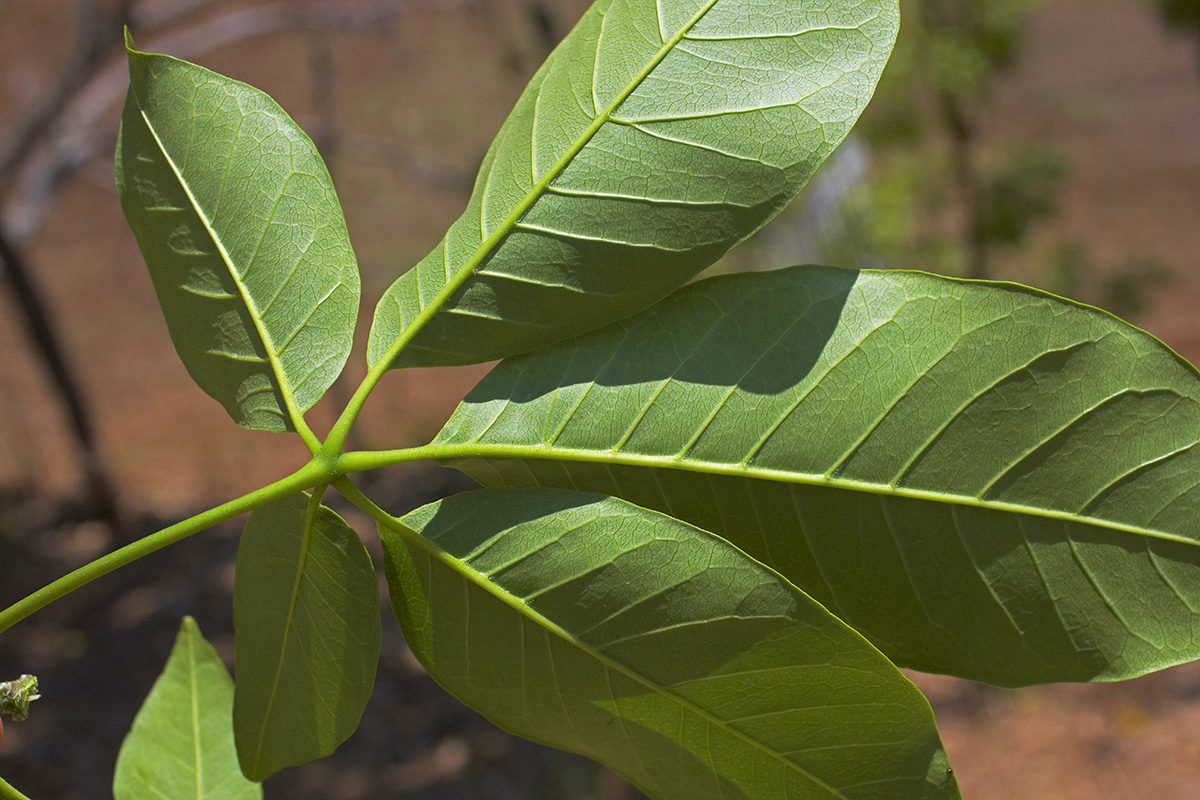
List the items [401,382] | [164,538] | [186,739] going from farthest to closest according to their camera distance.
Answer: [401,382], [186,739], [164,538]

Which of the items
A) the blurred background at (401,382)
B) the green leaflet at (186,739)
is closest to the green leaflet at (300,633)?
A: the green leaflet at (186,739)

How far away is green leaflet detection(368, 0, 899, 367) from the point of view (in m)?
0.43

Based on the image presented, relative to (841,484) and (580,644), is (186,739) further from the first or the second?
(841,484)

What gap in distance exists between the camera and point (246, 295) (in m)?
0.46

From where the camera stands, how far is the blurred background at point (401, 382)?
3.31m

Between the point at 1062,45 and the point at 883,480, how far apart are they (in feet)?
39.0

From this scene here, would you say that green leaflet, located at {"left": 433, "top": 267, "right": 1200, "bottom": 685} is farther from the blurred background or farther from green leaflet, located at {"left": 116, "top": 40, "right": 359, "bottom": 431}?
the blurred background

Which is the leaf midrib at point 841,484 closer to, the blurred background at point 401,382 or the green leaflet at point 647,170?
the green leaflet at point 647,170

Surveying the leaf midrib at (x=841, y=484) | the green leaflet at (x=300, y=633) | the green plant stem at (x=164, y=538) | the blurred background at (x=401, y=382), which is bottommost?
the blurred background at (x=401, y=382)

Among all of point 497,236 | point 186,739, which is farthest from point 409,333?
point 186,739

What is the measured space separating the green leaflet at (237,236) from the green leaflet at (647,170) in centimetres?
4

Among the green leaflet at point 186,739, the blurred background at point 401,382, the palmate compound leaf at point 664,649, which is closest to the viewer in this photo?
the palmate compound leaf at point 664,649

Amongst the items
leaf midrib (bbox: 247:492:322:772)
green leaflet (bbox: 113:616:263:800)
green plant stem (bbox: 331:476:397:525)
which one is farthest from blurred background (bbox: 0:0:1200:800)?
green plant stem (bbox: 331:476:397:525)

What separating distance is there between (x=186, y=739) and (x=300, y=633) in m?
0.31
